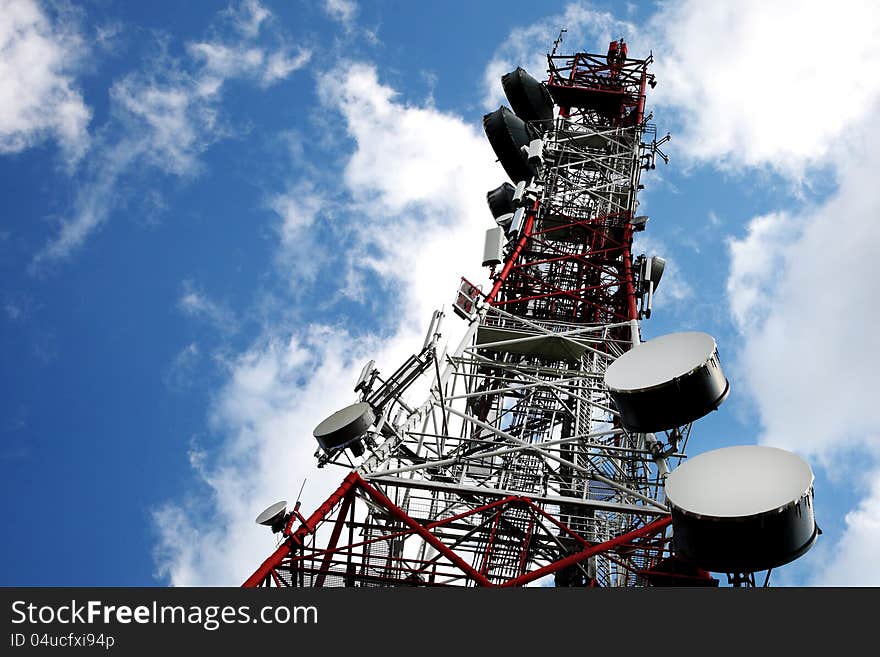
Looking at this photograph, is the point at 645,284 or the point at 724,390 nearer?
the point at 724,390

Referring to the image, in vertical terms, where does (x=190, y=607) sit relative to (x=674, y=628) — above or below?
above

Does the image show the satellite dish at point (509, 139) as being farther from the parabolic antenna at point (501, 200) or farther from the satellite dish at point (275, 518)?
the satellite dish at point (275, 518)

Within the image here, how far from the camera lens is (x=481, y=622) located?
9719mm

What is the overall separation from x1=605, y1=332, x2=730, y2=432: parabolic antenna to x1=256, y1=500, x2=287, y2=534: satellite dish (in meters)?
6.49

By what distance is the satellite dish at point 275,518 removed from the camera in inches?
585

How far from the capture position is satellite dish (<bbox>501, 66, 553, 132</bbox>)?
32625 mm

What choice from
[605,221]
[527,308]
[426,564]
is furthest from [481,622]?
[605,221]

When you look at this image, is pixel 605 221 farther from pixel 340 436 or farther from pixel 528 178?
pixel 340 436

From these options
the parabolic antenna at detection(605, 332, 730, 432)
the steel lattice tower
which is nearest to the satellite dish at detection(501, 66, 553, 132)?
the steel lattice tower

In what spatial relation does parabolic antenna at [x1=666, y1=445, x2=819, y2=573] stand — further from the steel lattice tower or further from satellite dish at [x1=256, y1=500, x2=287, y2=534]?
satellite dish at [x1=256, y1=500, x2=287, y2=534]

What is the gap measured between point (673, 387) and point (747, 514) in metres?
3.32

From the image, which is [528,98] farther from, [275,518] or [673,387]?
[275,518]

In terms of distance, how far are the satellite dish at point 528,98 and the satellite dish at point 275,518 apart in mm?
22064

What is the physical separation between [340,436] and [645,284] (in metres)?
12.9
